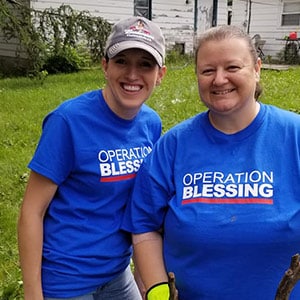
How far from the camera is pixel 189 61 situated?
53.4ft

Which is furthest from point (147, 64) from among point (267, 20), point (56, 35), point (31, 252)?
point (267, 20)

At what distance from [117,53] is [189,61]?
1470 centimetres

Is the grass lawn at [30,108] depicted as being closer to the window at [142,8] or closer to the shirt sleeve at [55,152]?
the shirt sleeve at [55,152]

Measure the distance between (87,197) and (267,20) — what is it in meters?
19.9

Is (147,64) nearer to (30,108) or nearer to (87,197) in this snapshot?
(87,197)

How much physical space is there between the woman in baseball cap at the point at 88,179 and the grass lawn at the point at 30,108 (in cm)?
66

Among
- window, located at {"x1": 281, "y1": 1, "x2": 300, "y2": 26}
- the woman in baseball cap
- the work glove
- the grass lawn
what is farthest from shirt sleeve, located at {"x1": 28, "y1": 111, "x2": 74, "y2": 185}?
window, located at {"x1": 281, "y1": 1, "x2": 300, "y2": 26}

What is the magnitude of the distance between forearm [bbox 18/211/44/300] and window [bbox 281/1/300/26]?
64.0 ft

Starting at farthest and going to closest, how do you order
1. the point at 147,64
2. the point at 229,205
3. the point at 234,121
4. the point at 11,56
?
the point at 11,56, the point at 147,64, the point at 234,121, the point at 229,205

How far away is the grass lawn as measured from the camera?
4004 mm

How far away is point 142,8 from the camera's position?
1625 cm

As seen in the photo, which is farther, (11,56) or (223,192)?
(11,56)

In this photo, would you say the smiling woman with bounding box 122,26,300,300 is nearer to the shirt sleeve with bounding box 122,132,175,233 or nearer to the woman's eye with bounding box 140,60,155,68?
the shirt sleeve with bounding box 122,132,175,233

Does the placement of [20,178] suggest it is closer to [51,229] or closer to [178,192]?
[51,229]
